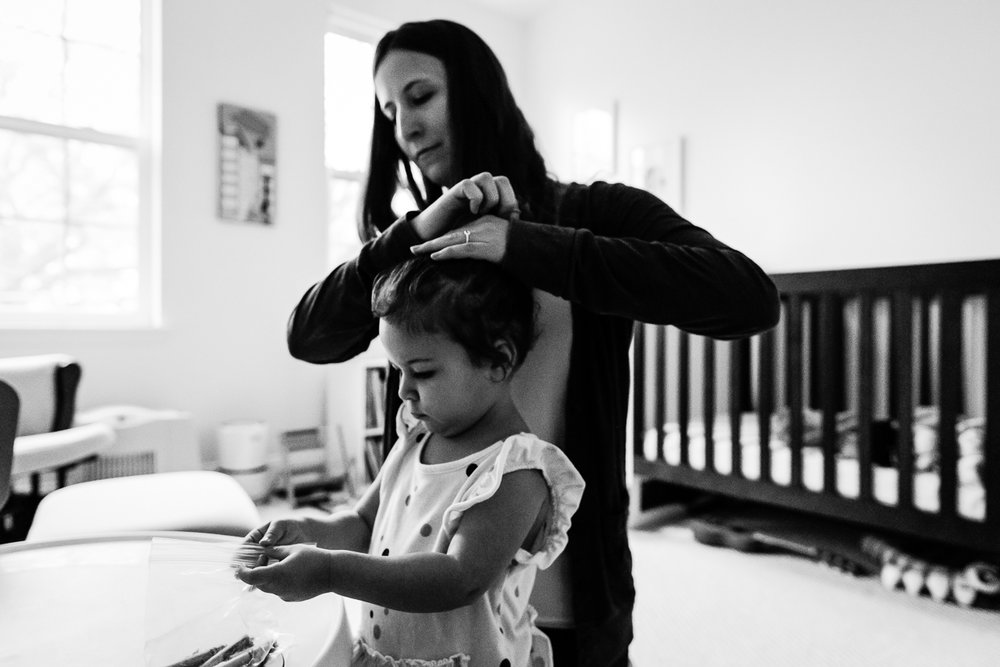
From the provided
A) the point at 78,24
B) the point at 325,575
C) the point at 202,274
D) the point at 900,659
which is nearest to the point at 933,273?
the point at 900,659

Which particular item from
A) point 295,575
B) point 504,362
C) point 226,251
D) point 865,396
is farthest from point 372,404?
point 295,575

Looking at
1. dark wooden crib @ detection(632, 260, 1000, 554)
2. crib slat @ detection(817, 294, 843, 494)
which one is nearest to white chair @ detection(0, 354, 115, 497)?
dark wooden crib @ detection(632, 260, 1000, 554)

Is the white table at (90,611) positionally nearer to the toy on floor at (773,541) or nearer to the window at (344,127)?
the toy on floor at (773,541)

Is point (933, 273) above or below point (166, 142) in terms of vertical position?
below

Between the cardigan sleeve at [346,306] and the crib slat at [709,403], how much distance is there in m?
1.88

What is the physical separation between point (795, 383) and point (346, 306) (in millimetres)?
1952

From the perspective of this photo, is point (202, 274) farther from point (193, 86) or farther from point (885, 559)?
point (885, 559)

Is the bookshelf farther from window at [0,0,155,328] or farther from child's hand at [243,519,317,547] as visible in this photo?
child's hand at [243,519,317,547]

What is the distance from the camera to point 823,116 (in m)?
2.84

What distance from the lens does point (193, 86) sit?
119 inches

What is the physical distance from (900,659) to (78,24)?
12.5 feet

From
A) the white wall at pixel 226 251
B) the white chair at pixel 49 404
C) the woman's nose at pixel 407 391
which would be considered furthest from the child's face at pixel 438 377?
the white wall at pixel 226 251

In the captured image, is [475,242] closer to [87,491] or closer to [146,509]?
[146,509]

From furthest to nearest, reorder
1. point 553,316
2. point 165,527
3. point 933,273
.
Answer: point 933,273 < point 165,527 < point 553,316
